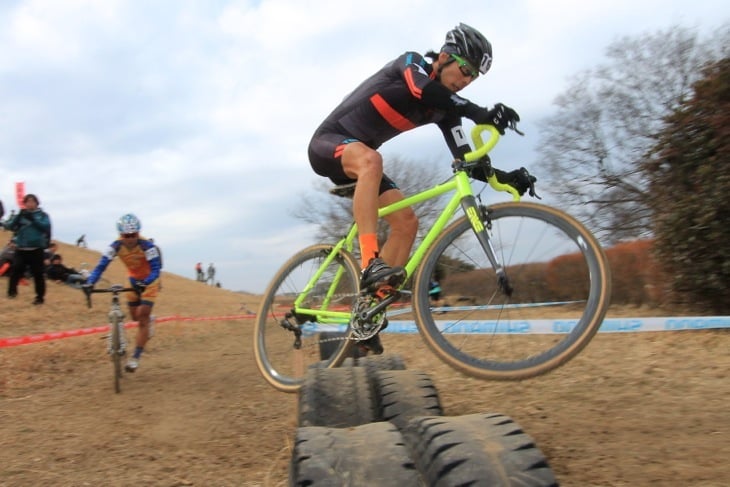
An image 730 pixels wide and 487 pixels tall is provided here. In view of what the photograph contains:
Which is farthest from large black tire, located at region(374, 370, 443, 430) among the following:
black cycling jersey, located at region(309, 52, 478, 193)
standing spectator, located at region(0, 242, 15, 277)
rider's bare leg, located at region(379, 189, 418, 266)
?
standing spectator, located at region(0, 242, 15, 277)

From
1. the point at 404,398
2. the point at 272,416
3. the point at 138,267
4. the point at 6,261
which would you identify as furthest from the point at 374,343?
the point at 6,261

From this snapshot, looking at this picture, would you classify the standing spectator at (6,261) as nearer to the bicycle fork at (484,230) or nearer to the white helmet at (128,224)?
the white helmet at (128,224)

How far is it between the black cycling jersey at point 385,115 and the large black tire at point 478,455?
5.57 ft

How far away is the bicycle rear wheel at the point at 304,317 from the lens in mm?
3779

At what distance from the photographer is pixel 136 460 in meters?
3.56

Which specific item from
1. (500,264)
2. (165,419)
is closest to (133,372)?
(165,419)

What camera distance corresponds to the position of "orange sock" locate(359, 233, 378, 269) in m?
3.25

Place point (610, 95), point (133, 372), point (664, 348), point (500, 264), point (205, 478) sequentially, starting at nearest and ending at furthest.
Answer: point (500, 264) → point (205, 478) → point (664, 348) → point (133, 372) → point (610, 95)

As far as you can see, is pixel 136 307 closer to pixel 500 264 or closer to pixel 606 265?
pixel 500 264

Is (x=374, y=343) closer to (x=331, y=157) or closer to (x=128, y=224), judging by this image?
(x=331, y=157)

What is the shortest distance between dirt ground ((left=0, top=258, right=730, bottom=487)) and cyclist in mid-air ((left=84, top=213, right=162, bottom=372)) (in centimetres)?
56

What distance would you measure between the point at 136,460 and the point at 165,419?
112 cm

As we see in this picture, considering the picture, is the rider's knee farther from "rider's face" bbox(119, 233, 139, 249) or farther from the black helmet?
"rider's face" bbox(119, 233, 139, 249)

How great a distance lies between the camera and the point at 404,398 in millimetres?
2803
